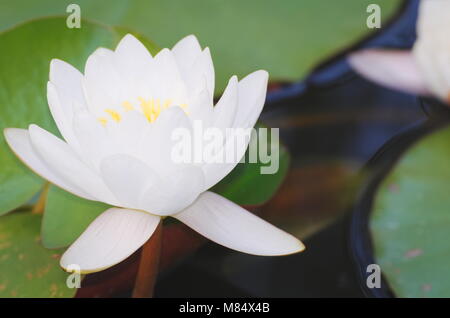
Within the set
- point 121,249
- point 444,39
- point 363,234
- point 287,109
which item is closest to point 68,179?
point 121,249

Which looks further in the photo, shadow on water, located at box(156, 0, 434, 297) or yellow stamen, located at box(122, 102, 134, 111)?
shadow on water, located at box(156, 0, 434, 297)

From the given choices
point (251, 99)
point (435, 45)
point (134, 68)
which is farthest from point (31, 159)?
point (435, 45)

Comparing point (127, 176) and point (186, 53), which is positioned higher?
point (186, 53)

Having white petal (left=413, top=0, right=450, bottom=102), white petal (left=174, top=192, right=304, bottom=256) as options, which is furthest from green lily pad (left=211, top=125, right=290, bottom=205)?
white petal (left=413, top=0, right=450, bottom=102)

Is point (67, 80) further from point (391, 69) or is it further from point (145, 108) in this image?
point (391, 69)

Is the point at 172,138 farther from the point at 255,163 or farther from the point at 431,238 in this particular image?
the point at 431,238

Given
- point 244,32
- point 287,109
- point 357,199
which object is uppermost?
point 244,32

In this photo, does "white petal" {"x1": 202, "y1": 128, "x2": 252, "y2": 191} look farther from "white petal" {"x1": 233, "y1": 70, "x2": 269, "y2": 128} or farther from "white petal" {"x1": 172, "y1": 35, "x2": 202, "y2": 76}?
"white petal" {"x1": 172, "y1": 35, "x2": 202, "y2": 76}
